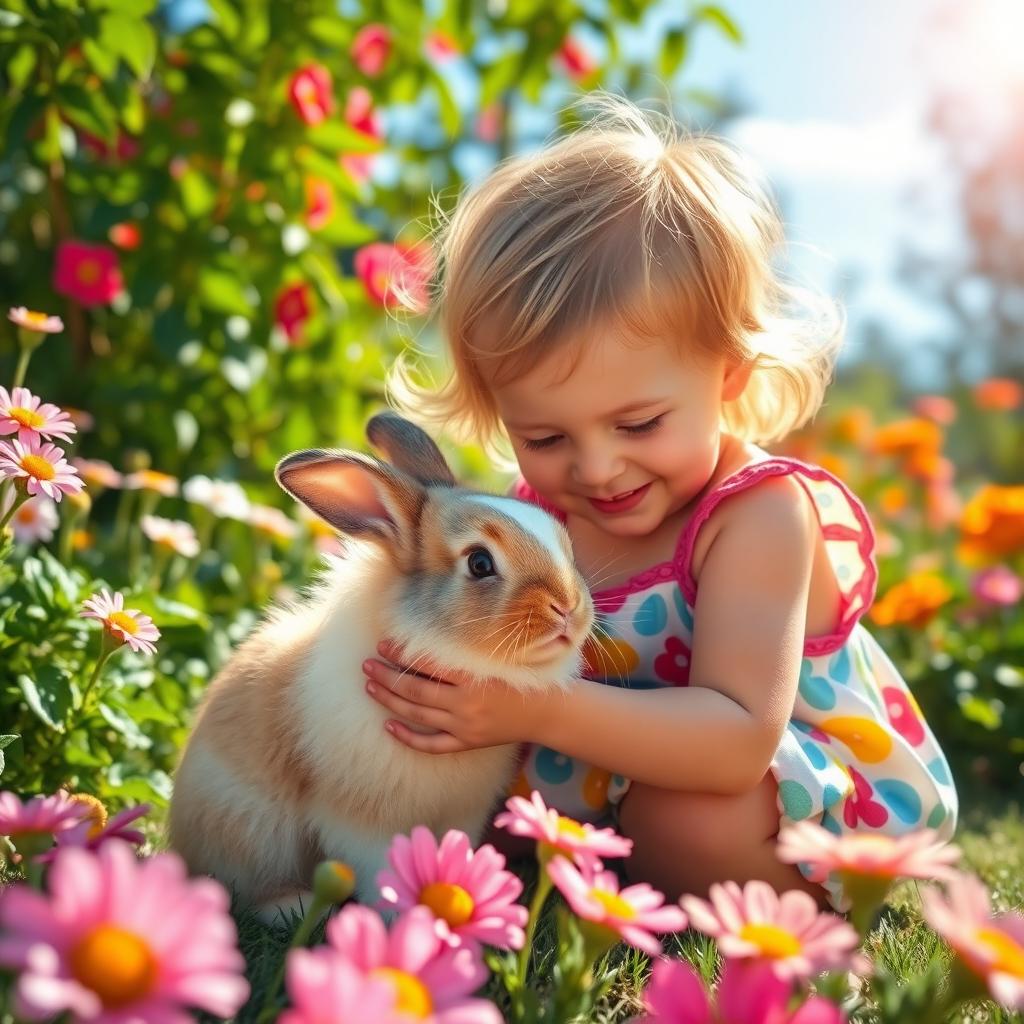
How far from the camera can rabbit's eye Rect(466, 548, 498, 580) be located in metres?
1.89

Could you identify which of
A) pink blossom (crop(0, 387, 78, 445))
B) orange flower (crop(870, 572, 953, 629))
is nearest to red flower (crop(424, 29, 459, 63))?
orange flower (crop(870, 572, 953, 629))

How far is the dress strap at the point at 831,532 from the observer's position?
7.43 ft

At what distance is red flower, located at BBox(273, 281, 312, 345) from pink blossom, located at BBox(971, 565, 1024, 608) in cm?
226

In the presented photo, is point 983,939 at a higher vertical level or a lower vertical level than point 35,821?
higher

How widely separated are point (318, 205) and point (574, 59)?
103 cm

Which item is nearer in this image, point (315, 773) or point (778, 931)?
point (778, 931)

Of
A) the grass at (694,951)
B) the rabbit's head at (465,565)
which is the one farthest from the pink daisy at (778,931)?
the rabbit's head at (465,565)

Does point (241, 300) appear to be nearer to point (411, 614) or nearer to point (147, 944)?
point (411, 614)

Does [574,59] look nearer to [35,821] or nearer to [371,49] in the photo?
[371,49]

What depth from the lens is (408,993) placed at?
104 centimetres

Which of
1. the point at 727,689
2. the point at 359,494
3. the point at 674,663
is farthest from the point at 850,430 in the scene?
the point at 359,494

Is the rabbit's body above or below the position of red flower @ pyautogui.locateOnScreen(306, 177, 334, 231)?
below

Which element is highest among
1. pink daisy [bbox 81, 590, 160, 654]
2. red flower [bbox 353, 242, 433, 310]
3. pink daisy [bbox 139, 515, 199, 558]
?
red flower [bbox 353, 242, 433, 310]

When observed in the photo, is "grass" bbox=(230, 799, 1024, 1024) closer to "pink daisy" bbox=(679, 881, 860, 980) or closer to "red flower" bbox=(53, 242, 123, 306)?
"pink daisy" bbox=(679, 881, 860, 980)
